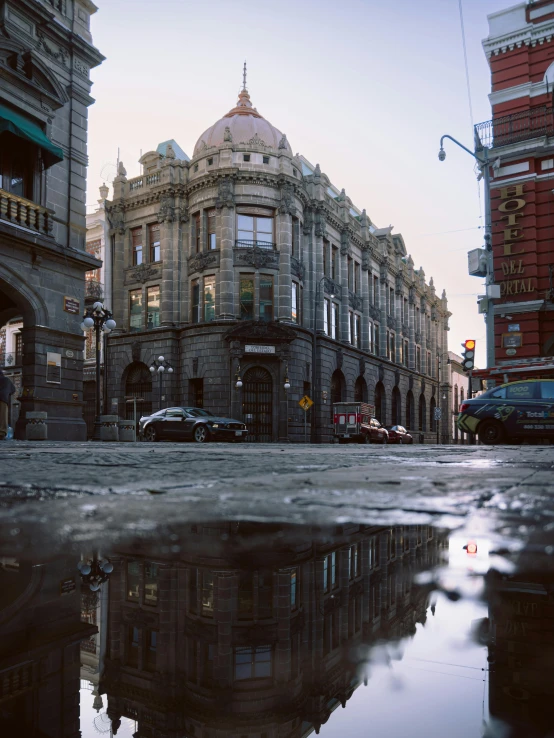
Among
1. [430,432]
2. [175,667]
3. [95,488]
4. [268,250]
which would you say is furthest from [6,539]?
[430,432]

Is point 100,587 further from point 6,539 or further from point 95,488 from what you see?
point 95,488

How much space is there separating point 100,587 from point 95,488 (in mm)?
1710

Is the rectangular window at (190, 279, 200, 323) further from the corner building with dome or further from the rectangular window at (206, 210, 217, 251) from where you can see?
the rectangular window at (206, 210, 217, 251)

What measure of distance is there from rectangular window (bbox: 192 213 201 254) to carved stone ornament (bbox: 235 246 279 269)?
9.19 ft

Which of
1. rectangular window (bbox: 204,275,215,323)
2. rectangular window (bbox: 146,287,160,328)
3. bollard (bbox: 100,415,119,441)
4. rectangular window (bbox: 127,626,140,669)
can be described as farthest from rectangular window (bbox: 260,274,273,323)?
rectangular window (bbox: 127,626,140,669)

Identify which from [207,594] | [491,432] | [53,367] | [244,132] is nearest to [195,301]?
[244,132]

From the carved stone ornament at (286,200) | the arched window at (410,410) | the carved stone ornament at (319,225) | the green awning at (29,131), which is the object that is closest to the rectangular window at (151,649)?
the green awning at (29,131)

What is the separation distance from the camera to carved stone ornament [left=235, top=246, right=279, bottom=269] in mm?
33125

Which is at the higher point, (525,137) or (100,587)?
(525,137)

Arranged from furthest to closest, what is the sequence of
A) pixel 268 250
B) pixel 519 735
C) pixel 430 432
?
1. pixel 430 432
2. pixel 268 250
3. pixel 519 735

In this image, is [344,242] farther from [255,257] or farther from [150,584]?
[150,584]

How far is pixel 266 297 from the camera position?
110 feet

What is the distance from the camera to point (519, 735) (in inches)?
24.2

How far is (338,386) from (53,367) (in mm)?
23972
